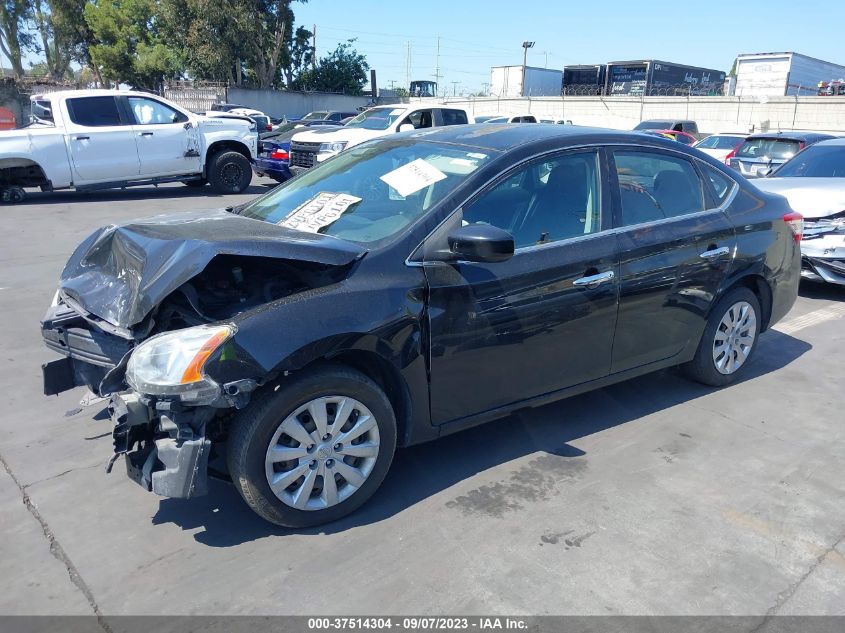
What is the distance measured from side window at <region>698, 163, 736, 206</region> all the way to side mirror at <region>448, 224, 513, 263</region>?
2196mm

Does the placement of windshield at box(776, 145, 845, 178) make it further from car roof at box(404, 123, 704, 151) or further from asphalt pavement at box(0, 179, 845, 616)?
car roof at box(404, 123, 704, 151)

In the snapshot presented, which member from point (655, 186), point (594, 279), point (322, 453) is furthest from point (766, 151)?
point (322, 453)

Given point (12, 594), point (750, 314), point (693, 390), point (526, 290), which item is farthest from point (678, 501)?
point (12, 594)

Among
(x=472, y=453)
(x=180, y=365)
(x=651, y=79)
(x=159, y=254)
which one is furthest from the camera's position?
(x=651, y=79)

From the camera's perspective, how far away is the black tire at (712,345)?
4738 millimetres

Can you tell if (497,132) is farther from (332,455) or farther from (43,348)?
(43,348)

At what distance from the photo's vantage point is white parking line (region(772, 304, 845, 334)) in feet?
21.6

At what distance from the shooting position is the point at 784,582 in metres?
2.94

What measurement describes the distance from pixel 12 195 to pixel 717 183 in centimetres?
1220

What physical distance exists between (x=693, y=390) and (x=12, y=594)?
168 inches

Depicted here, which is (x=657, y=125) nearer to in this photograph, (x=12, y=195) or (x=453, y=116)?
(x=453, y=116)

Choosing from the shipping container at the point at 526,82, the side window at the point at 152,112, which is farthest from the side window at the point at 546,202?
the shipping container at the point at 526,82

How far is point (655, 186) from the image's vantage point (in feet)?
14.5

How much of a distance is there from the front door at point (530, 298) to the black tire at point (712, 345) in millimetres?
1078
